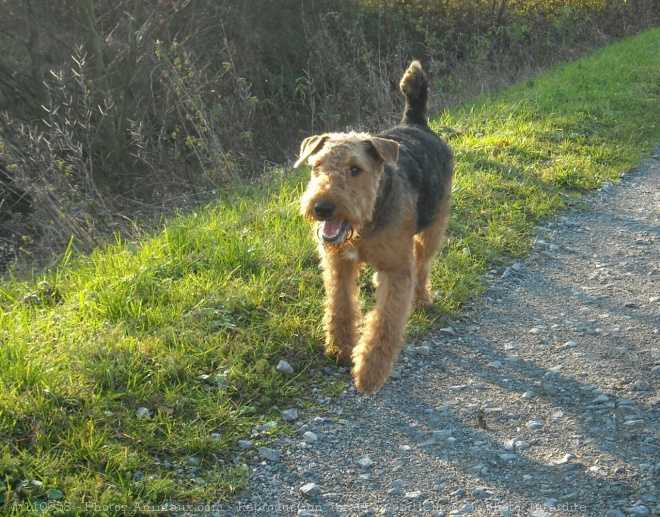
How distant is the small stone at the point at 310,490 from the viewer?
2880 mm

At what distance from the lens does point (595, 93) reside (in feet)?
34.0

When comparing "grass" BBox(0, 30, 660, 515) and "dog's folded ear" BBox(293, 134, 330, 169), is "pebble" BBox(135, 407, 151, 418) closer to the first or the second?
"grass" BBox(0, 30, 660, 515)

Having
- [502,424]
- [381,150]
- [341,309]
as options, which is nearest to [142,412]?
[341,309]

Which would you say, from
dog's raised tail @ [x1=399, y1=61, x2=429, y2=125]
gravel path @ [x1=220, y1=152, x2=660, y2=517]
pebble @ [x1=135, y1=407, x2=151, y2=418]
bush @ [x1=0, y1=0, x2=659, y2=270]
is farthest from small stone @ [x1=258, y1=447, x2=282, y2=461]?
bush @ [x1=0, y1=0, x2=659, y2=270]

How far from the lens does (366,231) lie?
3789 millimetres

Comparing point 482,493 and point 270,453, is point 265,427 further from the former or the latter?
point 482,493

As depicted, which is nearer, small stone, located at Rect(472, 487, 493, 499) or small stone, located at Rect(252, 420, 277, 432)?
small stone, located at Rect(472, 487, 493, 499)

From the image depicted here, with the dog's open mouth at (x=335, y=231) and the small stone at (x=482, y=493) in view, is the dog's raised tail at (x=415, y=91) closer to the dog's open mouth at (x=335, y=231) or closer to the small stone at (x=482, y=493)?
the dog's open mouth at (x=335, y=231)

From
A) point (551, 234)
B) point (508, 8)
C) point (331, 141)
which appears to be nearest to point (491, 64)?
point (508, 8)

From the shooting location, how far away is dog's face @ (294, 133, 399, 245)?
3525 mm

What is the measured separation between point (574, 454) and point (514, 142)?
17.5 feet

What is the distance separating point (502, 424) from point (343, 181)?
1.45 metres

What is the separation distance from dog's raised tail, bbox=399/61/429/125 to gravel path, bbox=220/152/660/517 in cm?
135

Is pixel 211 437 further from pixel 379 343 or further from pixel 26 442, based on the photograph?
pixel 379 343
